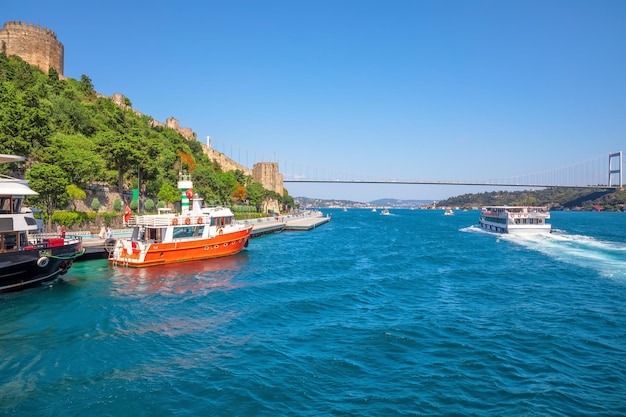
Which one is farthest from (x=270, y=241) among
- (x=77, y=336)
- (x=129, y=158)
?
(x=77, y=336)

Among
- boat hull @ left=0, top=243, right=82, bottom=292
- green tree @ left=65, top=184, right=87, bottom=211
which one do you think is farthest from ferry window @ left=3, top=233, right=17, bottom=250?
green tree @ left=65, top=184, right=87, bottom=211

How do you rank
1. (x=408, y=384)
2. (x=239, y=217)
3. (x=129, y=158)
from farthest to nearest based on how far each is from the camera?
(x=239, y=217), (x=129, y=158), (x=408, y=384)

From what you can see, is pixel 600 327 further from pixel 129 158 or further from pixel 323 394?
pixel 129 158

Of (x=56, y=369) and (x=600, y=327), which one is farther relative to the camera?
(x=600, y=327)

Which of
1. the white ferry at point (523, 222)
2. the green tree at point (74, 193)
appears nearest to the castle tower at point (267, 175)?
the white ferry at point (523, 222)

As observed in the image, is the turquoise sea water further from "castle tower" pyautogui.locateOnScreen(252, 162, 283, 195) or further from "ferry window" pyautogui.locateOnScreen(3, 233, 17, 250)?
"castle tower" pyautogui.locateOnScreen(252, 162, 283, 195)

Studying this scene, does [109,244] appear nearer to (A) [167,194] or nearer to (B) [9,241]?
(B) [9,241]

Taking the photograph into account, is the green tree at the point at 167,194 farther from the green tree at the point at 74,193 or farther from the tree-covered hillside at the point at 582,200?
the tree-covered hillside at the point at 582,200

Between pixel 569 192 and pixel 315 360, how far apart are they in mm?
200627

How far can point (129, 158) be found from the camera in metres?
38.0

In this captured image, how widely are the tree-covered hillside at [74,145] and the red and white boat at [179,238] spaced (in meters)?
9.39

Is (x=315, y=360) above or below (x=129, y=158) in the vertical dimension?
below

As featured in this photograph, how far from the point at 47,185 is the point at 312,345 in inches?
1020

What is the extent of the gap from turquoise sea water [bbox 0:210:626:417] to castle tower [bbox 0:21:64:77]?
165 ft
